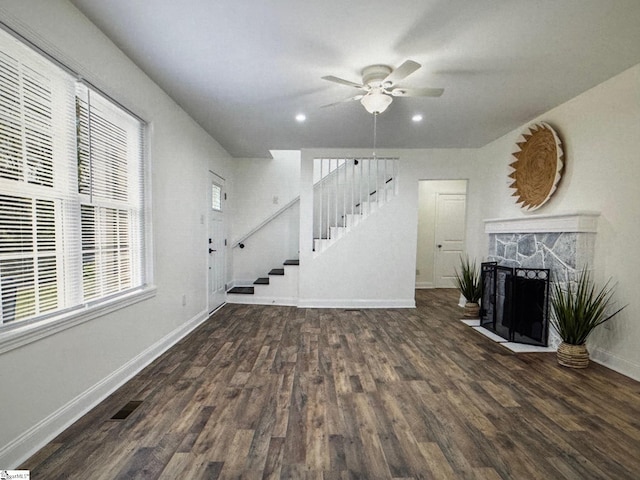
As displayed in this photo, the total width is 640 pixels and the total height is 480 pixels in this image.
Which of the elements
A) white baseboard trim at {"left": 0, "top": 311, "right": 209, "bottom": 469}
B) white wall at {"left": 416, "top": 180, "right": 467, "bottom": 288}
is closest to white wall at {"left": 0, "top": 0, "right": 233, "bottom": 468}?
white baseboard trim at {"left": 0, "top": 311, "right": 209, "bottom": 469}

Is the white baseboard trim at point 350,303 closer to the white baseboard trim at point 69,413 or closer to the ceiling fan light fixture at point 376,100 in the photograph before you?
the white baseboard trim at point 69,413

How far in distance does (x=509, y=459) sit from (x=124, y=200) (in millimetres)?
3202

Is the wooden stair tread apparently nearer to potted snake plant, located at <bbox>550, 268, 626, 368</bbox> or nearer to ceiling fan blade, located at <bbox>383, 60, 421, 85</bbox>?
ceiling fan blade, located at <bbox>383, 60, 421, 85</bbox>

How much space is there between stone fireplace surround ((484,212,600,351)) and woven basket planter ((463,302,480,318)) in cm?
80

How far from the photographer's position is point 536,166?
3.41 metres

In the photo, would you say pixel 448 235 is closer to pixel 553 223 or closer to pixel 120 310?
pixel 553 223

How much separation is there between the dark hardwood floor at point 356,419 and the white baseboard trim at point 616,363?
0.31 ft

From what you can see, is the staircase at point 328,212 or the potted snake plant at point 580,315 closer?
the potted snake plant at point 580,315

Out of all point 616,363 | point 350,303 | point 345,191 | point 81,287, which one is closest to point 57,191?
point 81,287

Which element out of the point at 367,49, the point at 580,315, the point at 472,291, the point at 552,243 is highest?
the point at 367,49

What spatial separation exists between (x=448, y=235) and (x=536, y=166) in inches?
117

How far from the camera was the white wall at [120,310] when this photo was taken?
1455 millimetres

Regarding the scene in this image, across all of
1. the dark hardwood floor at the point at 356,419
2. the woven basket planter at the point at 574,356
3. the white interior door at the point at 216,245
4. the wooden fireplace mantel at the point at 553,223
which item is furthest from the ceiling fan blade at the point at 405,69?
the white interior door at the point at 216,245

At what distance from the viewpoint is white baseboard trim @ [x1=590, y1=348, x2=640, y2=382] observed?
2.34 m
